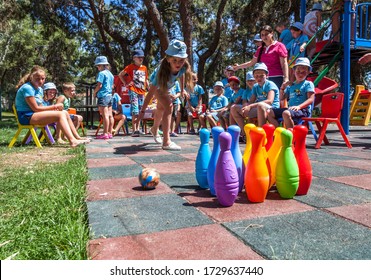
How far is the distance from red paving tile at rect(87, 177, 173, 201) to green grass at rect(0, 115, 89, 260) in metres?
0.09

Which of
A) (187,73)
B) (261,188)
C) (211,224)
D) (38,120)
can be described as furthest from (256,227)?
(38,120)

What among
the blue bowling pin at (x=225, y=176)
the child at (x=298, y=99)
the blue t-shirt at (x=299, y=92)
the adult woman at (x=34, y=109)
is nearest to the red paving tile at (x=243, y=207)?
the blue bowling pin at (x=225, y=176)

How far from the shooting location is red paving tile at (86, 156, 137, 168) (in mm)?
4391

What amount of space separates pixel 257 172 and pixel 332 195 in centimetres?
74

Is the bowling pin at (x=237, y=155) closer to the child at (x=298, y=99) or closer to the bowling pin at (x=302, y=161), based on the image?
the bowling pin at (x=302, y=161)

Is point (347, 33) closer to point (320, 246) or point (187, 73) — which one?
point (187, 73)

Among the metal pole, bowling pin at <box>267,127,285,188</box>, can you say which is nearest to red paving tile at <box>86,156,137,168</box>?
bowling pin at <box>267,127,285,188</box>

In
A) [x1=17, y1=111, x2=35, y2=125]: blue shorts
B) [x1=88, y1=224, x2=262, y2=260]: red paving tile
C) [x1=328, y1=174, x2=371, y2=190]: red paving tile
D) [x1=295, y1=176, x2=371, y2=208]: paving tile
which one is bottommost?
[x1=88, y1=224, x2=262, y2=260]: red paving tile

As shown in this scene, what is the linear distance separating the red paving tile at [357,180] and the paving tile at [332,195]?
0.39 ft

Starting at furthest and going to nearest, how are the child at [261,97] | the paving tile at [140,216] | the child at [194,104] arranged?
the child at [194,104]
the child at [261,97]
the paving tile at [140,216]

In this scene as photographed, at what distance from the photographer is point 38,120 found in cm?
628

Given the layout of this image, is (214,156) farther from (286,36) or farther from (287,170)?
(286,36)

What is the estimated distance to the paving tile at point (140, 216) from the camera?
6.90ft

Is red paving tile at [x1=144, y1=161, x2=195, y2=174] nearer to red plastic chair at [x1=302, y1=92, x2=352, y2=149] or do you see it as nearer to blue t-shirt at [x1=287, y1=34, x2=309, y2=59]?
red plastic chair at [x1=302, y1=92, x2=352, y2=149]
